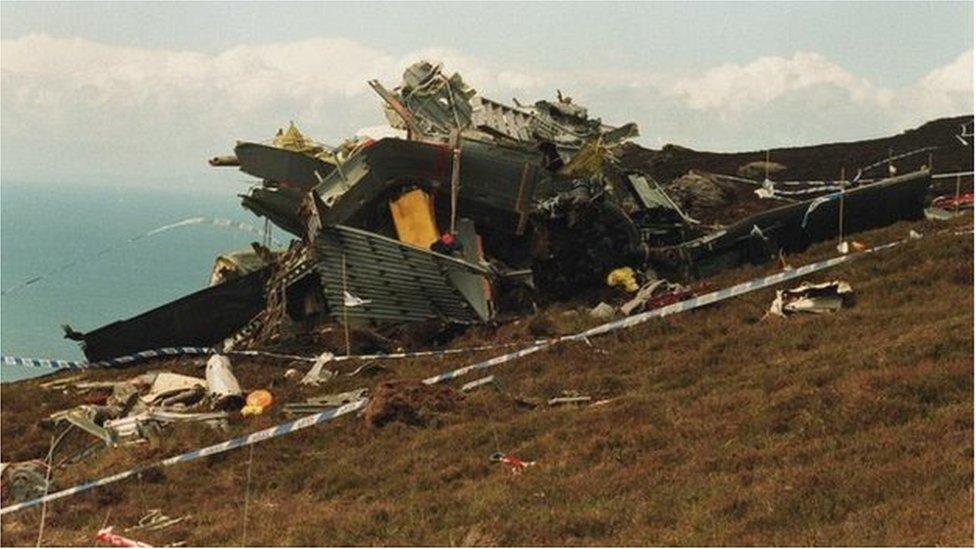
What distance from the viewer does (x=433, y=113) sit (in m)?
22.5

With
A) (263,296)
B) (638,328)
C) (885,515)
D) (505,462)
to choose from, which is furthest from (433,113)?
(885,515)

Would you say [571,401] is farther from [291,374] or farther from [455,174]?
[455,174]

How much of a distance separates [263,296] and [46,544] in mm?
11406

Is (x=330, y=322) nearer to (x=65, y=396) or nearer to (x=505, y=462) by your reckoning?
(x=65, y=396)

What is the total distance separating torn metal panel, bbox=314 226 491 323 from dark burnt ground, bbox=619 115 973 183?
1510 cm

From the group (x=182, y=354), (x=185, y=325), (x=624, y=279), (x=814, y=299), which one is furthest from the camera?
(x=185, y=325)

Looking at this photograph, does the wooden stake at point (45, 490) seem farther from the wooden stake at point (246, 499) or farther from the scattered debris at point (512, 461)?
the scattered debris at point (512, 461)

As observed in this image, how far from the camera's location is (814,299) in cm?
1521

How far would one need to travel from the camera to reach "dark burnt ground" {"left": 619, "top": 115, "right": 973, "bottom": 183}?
32.6m

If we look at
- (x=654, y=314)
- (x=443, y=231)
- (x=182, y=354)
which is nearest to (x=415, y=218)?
(x=443, y=231)

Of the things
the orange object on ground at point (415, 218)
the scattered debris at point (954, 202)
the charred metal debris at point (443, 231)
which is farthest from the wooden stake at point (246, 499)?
the scattered debris at point (954, 202)

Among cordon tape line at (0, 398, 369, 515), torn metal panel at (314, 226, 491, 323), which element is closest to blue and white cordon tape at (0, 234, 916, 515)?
cordon tape line at (0, 398, 369, 515)

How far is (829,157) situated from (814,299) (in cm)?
2548

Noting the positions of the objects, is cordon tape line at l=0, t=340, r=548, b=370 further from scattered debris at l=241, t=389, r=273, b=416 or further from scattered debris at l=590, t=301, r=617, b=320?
scattered debris at l=241, t=389, r=273, b=416
